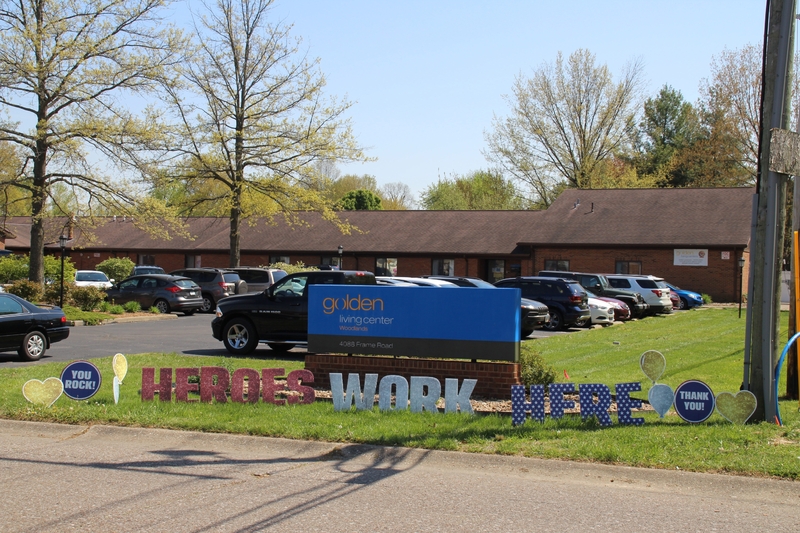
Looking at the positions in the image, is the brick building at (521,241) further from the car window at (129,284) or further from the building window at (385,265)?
the car window at (129,284)

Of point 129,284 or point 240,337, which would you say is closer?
point 240,337

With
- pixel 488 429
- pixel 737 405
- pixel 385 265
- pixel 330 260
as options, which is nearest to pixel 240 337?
pixel 488 429

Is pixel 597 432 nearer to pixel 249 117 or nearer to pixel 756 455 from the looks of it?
pixel 756 455

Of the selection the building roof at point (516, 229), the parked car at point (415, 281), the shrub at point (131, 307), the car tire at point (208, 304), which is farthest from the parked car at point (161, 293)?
the parked car at point (415, 281)

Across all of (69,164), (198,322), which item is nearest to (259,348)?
(198,322)

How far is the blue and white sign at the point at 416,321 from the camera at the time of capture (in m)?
10.5

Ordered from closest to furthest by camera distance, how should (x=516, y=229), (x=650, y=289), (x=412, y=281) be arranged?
(x=412, y=281) → (x=650, y=289) → (x=516, y=229)

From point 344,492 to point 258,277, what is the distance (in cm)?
2712

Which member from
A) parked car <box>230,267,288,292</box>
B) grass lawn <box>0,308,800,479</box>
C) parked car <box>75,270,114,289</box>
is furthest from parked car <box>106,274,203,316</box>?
grass lawn <box>0,308,800,479</box>

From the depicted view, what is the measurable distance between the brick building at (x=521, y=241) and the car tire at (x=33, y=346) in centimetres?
2098

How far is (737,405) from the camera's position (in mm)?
8680

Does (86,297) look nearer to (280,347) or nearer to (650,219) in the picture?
(280,347)

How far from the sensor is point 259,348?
722 inches

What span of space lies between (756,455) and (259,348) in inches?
498
